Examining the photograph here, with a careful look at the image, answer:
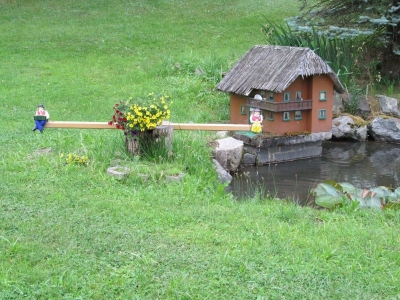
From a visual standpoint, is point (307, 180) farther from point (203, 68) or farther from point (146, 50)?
point (146, 50)

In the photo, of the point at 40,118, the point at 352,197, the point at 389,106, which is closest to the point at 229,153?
the point at 352,197

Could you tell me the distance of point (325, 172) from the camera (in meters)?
10.6

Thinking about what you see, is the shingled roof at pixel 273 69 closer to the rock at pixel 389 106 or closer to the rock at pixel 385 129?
the rock at pixel 385 129

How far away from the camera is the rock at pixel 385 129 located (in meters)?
12.9

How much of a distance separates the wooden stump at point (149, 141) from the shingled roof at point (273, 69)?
2.64 meters

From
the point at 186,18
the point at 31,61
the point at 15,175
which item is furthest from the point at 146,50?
the point at 15,175

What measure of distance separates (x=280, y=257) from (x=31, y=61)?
12.4 metres

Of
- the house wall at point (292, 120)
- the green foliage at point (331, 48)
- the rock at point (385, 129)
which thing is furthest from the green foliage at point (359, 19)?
the house wall at point (292, 120)

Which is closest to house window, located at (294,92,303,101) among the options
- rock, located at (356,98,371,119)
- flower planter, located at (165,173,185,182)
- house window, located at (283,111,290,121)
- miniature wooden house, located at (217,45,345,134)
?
miniature wooden house, located at (217,45,345,134)

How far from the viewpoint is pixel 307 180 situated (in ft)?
33.1

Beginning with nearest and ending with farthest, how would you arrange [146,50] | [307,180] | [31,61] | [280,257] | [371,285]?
[371,285] → [280,257] → [307,180] → [31,61] → [146,50]

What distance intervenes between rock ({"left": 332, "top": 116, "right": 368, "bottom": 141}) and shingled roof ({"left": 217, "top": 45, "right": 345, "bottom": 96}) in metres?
1.46

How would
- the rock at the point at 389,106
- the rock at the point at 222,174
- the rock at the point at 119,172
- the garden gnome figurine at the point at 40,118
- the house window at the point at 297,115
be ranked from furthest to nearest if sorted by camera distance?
the rock at the point at 389,106 < the house window at the point at 297,115 < the rock at the point at 222,174 < the garden gnome figurine at the point at 40,118 < the rock at the point at 119,172

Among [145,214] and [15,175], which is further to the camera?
[15,175]
